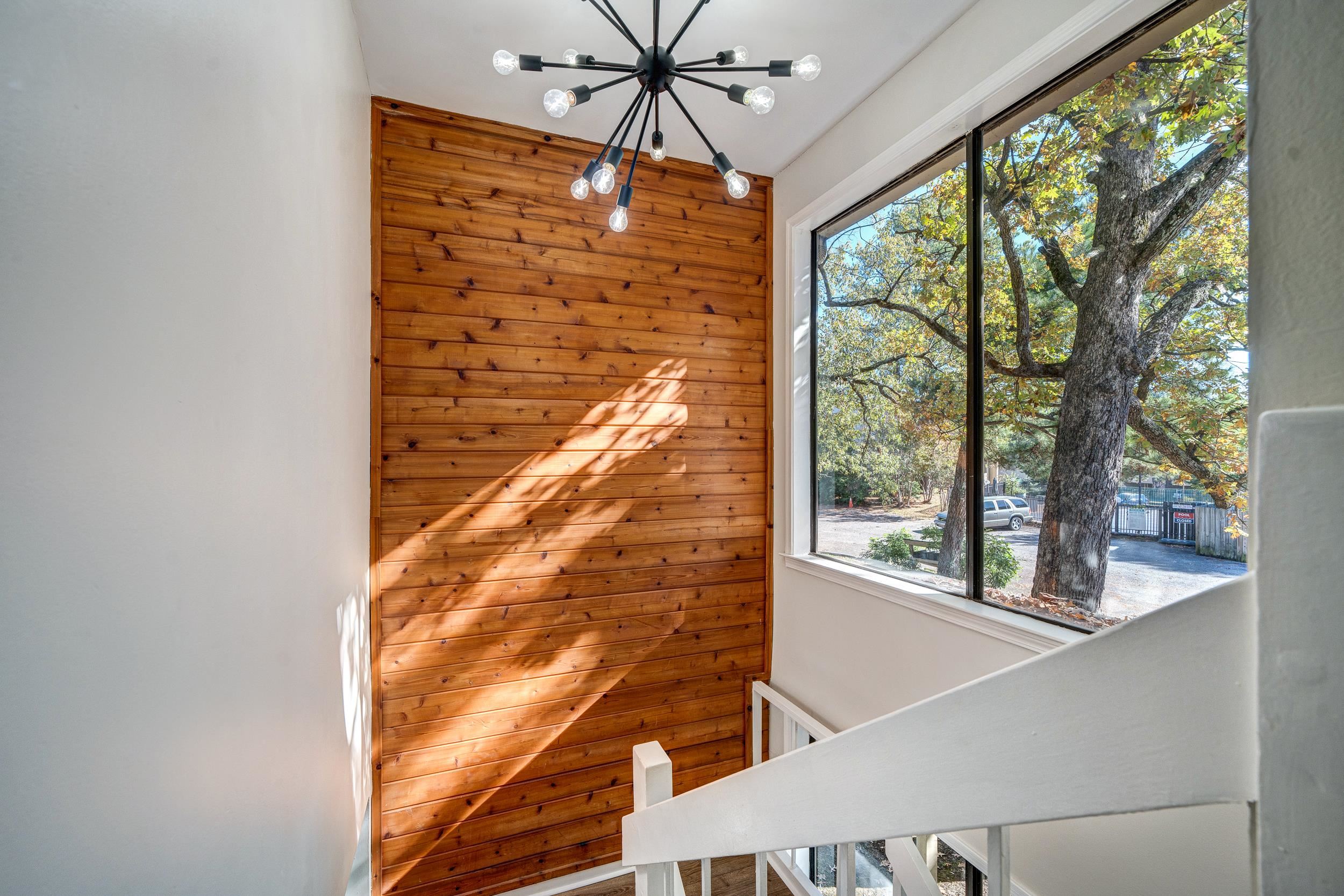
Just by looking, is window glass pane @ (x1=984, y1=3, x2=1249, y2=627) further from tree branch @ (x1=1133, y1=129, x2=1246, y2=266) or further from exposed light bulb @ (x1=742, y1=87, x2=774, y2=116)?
exposed light bulb @ (x1=742, y1=87, x2=774, y2=116)

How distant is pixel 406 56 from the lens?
199 centimetres

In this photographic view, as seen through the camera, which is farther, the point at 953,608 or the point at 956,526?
the point at 956,526

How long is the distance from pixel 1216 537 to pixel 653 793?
52.9 inches

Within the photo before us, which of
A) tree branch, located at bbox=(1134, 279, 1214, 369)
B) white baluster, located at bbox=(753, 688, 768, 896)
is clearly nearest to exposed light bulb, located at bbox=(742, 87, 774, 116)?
tree branch, located at bbox=(1134, 279, 1214, 369)

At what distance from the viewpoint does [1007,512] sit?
177 cm

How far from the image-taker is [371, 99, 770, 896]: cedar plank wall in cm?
224

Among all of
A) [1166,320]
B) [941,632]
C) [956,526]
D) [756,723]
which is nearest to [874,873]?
[756,723]

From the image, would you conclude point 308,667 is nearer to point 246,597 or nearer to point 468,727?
point 246,597

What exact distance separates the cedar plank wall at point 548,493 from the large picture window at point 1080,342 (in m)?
0.77

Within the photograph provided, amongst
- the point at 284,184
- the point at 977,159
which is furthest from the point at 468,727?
the point at 977,159

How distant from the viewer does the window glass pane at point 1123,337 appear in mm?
1294

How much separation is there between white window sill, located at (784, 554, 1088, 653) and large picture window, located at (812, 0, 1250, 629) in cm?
5

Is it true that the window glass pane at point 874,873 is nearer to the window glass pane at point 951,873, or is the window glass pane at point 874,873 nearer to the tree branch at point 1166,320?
the window glass pane at point 951,873

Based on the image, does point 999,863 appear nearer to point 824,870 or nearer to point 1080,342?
point 1080,342
